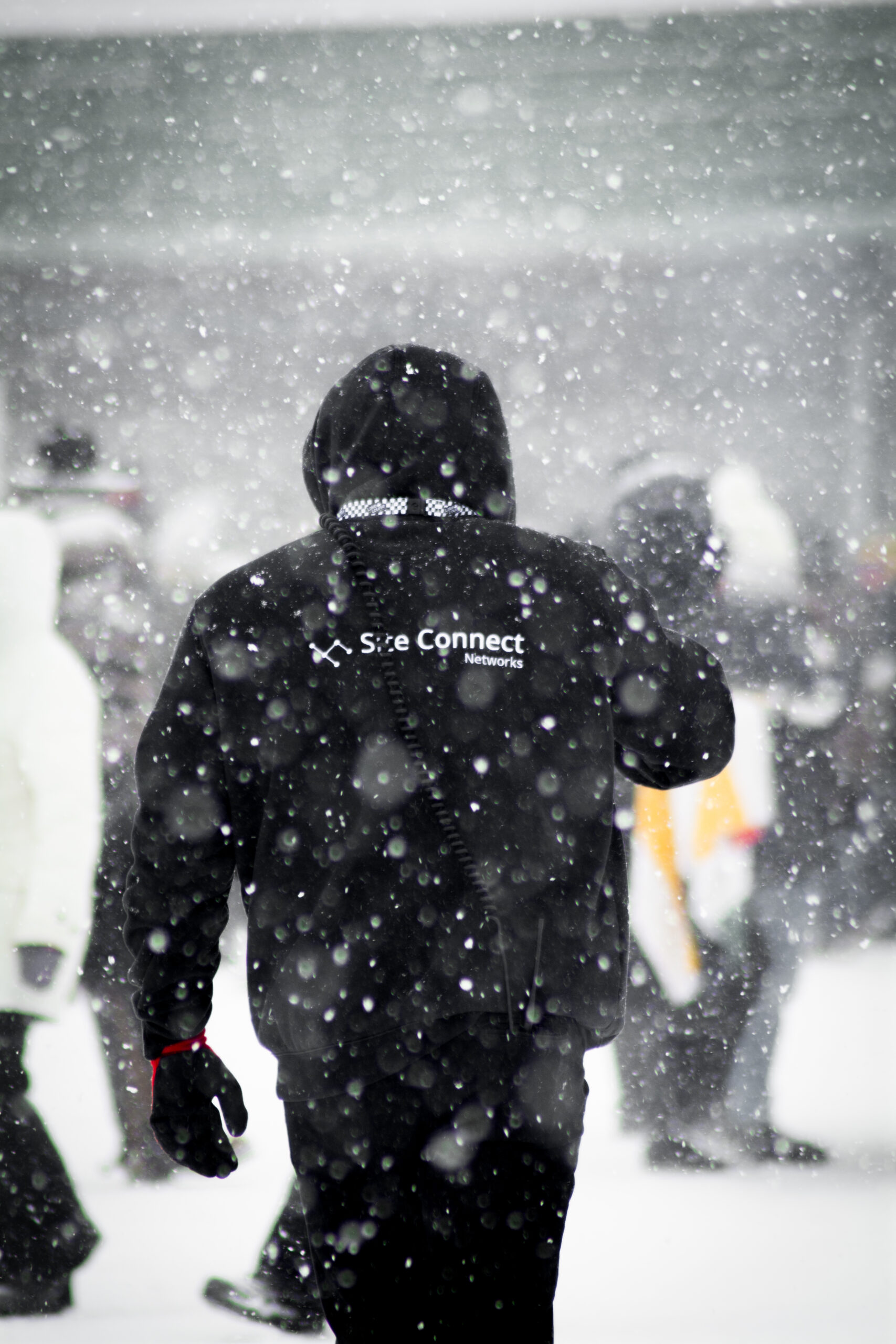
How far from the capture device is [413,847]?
37.6 inches

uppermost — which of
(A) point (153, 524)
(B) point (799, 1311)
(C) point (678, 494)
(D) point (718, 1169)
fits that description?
(C) point (678, 494)

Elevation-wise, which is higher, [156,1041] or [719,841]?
[719,841]

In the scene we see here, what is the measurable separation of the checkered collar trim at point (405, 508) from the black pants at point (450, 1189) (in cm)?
47

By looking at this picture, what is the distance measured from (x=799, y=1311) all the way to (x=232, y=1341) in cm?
85

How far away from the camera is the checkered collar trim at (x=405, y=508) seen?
1.05 metres

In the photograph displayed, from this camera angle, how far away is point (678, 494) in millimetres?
1903

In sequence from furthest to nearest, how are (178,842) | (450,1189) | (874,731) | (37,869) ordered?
1. (874,731)
2. (37,869)
3. (178,842)
4. (450,1189)

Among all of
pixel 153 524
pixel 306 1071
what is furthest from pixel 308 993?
pixel 153 524

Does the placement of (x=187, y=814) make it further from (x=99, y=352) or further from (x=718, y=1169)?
(x=718, y=1169)

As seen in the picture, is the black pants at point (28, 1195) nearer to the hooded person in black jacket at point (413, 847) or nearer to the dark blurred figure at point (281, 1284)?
the dark blurred figure at point (281, 1284)

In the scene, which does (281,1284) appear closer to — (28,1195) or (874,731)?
(28,1195)

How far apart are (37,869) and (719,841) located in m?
1.13

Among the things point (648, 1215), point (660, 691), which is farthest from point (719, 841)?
point (660, 691)

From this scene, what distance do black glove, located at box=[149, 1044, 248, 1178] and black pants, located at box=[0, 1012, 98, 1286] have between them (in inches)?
30.1
